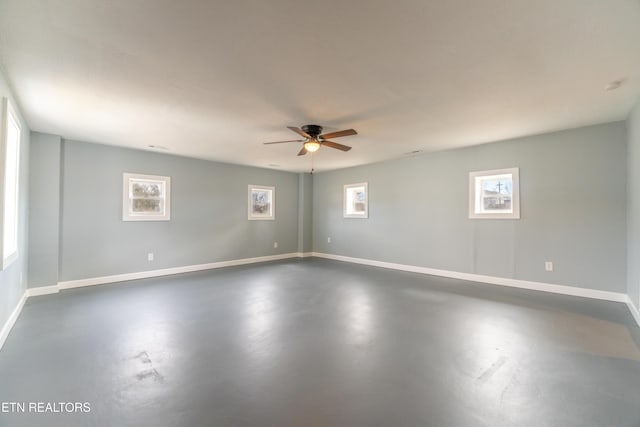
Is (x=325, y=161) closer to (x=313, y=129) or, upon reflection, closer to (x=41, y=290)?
(x=313, y=129)

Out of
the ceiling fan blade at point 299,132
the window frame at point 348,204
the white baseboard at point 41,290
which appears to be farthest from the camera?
the window frame at point 348,204

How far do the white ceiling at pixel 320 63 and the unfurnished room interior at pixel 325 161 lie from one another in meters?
0.02

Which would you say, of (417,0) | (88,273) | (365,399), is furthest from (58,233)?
(417,0)

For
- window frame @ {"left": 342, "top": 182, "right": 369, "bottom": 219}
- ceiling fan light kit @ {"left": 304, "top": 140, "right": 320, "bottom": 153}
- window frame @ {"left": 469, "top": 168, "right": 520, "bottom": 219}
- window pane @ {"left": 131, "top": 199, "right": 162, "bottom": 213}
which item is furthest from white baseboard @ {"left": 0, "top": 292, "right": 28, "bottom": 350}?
window frame @ {"left": 469, "top": 168, "right": 520, "bottom": 219}

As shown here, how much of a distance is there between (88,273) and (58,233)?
0.82 meters

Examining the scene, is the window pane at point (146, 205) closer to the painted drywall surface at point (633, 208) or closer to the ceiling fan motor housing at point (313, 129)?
the ceiling fan motor housing at point (313, 129)

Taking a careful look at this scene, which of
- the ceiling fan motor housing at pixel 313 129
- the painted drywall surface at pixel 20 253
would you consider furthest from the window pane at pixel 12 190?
the ceiling fan motor housing at pixel 313 129

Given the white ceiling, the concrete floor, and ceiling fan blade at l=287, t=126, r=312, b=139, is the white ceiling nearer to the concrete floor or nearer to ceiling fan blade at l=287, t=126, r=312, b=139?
ceiling fan blade at l=287, t=126, r=312, b=139

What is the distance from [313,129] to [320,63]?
1.48 metres

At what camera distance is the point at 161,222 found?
5.58 m

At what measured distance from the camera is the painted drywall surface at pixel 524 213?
391 cm

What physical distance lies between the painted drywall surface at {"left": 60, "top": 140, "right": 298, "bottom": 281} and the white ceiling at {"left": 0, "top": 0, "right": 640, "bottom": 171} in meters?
1.05

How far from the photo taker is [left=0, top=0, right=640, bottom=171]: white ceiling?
175cm

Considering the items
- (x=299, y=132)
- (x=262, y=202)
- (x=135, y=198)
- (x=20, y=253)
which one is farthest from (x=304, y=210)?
(x=20, y=253)
